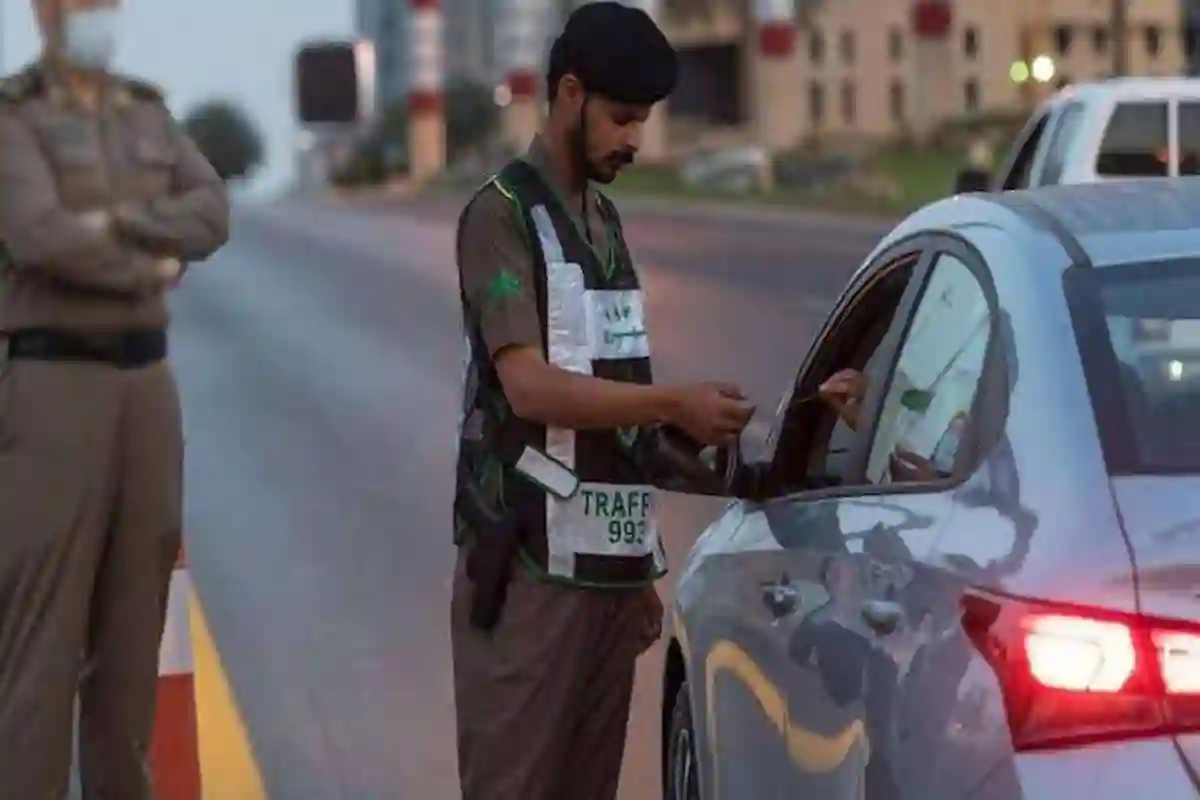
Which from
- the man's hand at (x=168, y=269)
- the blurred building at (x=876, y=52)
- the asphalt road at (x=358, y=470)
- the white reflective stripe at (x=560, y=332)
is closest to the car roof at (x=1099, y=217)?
the white reflective stripe at (x=560, y=332)

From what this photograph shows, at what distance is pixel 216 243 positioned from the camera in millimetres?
5426

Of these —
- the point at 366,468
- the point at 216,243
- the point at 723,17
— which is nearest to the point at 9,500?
the point at 216,243

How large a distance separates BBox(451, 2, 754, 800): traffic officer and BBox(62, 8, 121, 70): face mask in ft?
3.24

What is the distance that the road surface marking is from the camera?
23.2ft

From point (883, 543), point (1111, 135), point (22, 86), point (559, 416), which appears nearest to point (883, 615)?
point (883, 543)

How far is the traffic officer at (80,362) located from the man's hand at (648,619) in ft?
3.63

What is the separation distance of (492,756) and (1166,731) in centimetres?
170

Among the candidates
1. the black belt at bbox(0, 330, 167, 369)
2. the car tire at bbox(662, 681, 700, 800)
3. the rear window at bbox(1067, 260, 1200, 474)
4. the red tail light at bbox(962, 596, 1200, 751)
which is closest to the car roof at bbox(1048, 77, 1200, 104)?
the car tire at bbox(662, 681, 700, 800)

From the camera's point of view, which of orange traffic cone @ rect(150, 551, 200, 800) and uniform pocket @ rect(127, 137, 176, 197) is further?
orange traffic cone @ rect(150, 551, 200, 800)

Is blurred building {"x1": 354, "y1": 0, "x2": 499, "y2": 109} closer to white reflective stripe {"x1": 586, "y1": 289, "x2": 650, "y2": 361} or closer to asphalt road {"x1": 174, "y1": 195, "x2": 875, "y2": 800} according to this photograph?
asphalt road {"x1": 174, "y1": 195, "x2": 875, "y2": 800}

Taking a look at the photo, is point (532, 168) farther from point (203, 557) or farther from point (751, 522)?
point (203, 557)

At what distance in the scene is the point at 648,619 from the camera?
486 cm

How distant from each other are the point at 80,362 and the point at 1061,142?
10.5m

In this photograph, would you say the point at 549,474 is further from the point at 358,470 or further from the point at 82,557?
the point at 358,470
